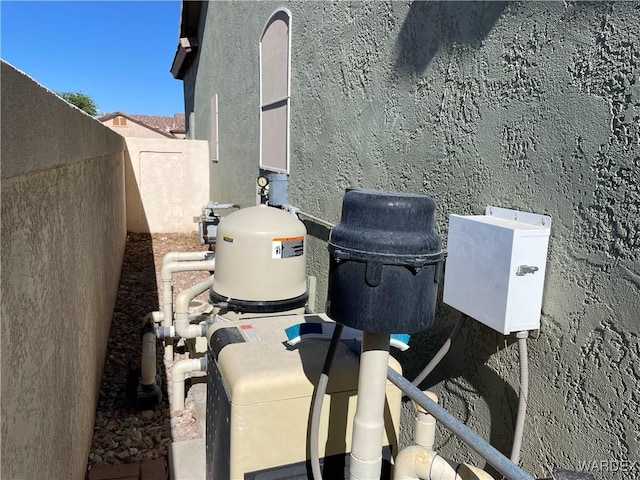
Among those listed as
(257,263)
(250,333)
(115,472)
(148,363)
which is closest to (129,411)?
(148,363)

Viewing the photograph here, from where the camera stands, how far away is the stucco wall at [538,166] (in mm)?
1408

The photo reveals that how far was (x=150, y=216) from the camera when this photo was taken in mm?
11266

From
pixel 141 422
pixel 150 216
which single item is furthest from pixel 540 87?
pixel 150 216

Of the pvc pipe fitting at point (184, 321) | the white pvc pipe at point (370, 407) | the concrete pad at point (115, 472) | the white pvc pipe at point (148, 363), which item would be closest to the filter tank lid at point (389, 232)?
the white pvc pipe at point (370, 407)

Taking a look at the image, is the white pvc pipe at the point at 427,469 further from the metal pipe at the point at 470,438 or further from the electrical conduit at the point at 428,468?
the metal pipe at the point at 470,438

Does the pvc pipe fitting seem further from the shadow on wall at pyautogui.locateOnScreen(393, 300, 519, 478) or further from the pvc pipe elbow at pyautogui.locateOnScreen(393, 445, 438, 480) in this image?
the pvc pipe elbow at pyautogui.locateOnScreen(393, 445, 438, 480)

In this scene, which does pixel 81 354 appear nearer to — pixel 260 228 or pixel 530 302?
pixel 260 228

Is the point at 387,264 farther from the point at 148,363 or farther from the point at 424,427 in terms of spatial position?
the point at 148,363

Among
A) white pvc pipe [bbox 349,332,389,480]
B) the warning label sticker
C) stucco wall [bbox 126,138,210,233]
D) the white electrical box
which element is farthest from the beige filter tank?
stucco wall [bbox 126,138,210,233]

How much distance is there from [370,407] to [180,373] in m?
2.61

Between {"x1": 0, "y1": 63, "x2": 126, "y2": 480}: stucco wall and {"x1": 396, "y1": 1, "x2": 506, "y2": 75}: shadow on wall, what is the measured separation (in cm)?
166

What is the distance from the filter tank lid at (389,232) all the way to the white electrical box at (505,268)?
0.46m

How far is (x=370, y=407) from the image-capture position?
133 cm

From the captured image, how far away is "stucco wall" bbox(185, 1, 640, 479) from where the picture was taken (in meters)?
1.41
